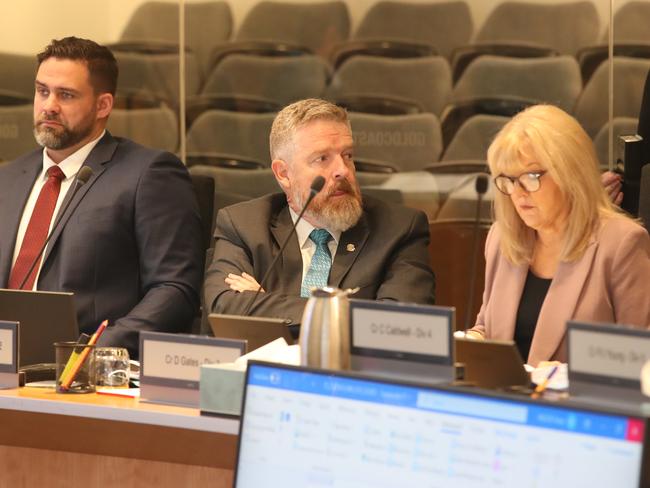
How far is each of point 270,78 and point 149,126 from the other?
1.95ft

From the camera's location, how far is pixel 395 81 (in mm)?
4895

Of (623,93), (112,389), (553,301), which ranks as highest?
(623,93)

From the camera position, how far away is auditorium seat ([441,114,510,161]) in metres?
4.73

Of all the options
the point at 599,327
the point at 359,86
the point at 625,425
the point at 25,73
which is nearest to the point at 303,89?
the point at 359,86

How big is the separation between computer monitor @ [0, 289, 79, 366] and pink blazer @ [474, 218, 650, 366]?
1.13 metres

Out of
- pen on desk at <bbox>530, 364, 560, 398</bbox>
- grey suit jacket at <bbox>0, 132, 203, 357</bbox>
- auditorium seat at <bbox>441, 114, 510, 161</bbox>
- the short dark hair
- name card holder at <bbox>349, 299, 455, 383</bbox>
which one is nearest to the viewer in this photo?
name card holder at <bbox>349, 299, 455, 383</bbox>

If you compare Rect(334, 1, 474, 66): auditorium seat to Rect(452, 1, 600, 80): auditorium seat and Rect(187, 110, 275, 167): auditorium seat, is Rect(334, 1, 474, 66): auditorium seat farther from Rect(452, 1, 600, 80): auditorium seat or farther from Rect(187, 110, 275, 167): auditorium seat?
Rect(187, 110, 275, 167): auditorium seat

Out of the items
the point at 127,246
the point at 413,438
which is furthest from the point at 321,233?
the point at 413,438

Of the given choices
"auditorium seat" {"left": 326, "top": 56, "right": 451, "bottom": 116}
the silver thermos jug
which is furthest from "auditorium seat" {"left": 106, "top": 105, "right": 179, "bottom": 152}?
the silver thermos jug

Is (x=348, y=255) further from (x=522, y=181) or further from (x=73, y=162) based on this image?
(x=73, y=162)

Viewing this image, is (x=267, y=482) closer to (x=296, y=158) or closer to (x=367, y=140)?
(x=296, y=158)

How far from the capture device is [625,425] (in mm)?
1236

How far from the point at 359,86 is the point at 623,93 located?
1089 mm

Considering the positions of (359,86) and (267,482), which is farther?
(359,86)
